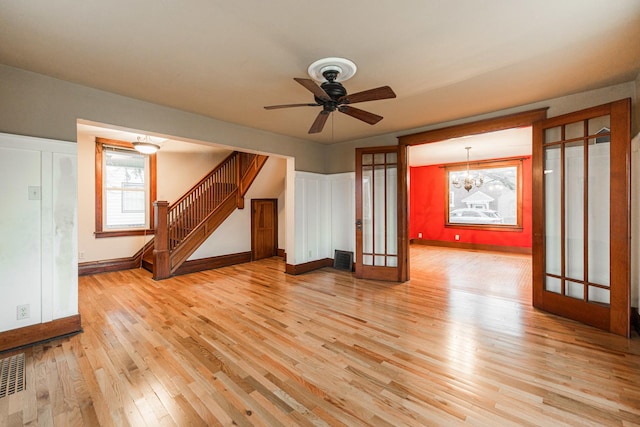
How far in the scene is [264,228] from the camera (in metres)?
6.85

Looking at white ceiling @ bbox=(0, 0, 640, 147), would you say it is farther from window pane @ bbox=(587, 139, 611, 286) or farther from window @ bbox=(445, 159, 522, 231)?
window @ bbox=(445, 159, 522, 231)

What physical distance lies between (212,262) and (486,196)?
7.71 m

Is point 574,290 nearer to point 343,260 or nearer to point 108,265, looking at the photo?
point 343,260

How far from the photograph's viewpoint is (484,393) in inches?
75.4

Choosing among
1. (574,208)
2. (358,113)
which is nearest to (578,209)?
(574,208)

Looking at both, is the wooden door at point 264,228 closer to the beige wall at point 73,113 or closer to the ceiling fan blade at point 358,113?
the beige wall at point 73,113

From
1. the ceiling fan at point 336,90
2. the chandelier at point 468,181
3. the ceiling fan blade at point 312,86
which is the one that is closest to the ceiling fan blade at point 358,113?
the ceiling fan at point 336,90

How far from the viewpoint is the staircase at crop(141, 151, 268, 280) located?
4988 millimetres

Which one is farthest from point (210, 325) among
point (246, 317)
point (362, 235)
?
point (362, 235)

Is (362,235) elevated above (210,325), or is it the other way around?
(362,235)

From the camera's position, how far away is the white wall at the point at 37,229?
2.52 m

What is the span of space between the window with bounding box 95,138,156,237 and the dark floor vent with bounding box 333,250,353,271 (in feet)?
13.8

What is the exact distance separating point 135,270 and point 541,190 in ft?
23.3

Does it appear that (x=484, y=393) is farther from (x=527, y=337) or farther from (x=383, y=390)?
(x=527, y=337)
